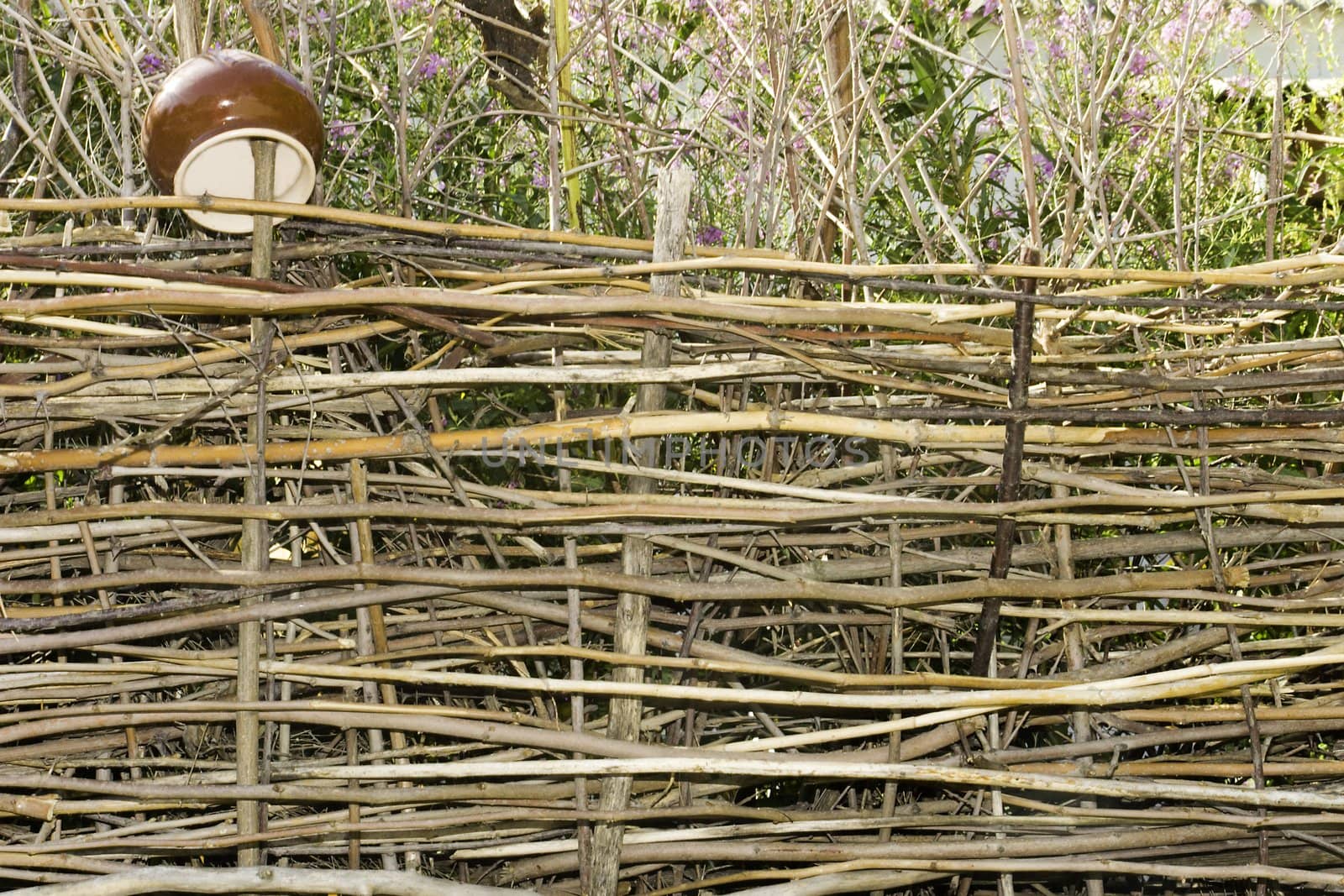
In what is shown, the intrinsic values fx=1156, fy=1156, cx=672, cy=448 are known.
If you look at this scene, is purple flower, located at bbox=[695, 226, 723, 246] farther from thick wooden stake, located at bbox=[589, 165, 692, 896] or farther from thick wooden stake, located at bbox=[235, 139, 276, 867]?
thick wooden stake, located at bbox=[235, 139, 276, 867]

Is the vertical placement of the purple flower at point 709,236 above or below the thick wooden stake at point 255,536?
above

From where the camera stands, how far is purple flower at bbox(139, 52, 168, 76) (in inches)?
105

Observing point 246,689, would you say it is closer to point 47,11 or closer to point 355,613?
point 355,613

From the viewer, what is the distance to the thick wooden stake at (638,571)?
1.71 metres

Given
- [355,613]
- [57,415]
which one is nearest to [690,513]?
[355,613]

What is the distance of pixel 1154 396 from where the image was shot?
6.04 feet

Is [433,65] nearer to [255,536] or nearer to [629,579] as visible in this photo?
[255,536]

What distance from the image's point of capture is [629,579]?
171cm

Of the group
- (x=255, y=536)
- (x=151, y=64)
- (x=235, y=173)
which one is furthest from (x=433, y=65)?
(x=255, y=536)

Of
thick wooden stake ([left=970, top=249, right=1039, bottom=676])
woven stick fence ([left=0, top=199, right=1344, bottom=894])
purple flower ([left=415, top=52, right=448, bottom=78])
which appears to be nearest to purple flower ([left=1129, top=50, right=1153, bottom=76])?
woven stick fence ([left=0, top=199, right=1344, bottom=894])

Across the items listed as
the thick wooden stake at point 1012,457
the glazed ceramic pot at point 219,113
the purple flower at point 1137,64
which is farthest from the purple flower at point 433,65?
the thick wooden stake at point 1012,457

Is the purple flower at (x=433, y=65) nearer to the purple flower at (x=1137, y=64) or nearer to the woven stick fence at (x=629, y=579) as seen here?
the woven stick fence at (x=629, y=579)

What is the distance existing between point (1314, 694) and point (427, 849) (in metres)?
1.51

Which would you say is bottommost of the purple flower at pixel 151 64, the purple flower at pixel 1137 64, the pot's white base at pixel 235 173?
the pot's white base at pixel 235 173
